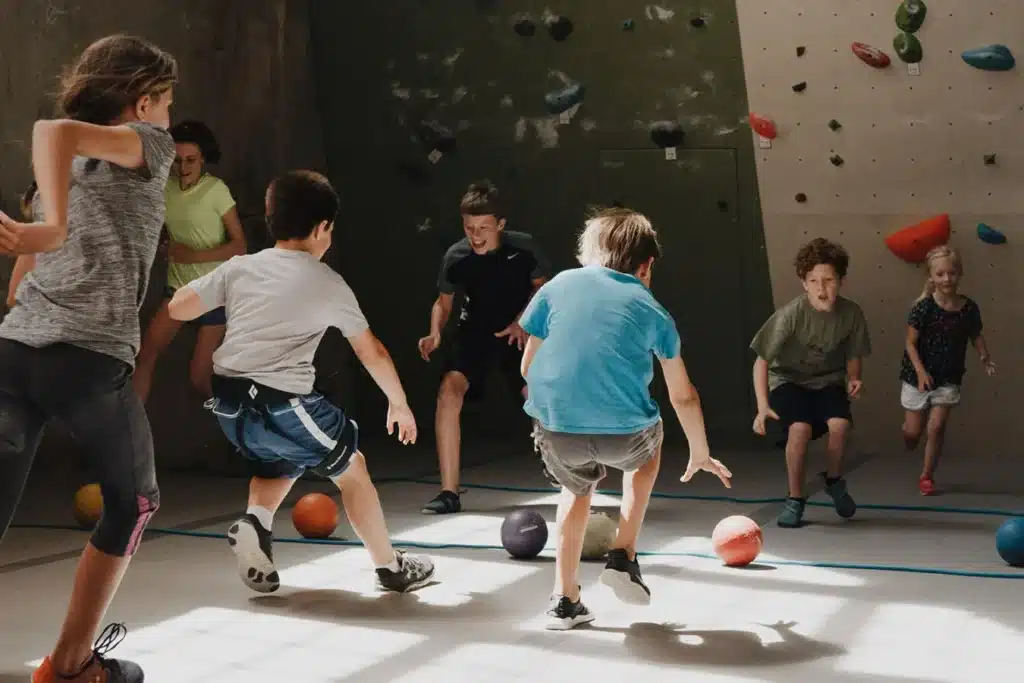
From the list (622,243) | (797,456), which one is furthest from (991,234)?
(622,243)

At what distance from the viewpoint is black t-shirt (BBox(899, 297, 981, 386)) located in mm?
7188

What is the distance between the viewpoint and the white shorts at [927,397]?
714 centimetres

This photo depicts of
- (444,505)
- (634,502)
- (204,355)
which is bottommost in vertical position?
(444,505)

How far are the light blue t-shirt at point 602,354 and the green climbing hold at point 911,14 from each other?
3.86m

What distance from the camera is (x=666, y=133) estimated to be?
8.32 metres

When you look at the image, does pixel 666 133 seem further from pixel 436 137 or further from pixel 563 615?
pixel 563 615

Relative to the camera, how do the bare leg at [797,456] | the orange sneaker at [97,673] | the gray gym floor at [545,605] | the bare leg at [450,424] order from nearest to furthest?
the orange sneaker at [97,673], the gray gym floor at [545,605], the bare leg at [797,456], the bare leg at [450,424]

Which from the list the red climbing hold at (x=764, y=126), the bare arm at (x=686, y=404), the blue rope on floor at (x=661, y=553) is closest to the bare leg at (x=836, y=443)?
the blue rope on floor at (x=661, y=553)

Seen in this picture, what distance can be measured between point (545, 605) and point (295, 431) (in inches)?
38.3

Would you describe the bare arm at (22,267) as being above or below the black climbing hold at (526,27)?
below

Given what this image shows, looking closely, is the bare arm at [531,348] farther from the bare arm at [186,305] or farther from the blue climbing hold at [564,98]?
the blue climbing hold at [564,98]

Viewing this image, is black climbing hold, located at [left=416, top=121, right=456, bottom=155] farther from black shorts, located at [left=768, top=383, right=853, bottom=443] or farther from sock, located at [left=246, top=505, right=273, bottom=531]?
sock, located at [left=246, top=505, right=273, bottom=531]

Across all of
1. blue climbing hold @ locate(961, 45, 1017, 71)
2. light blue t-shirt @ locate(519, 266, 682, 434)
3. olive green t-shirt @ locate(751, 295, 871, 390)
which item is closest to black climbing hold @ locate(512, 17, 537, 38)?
blue climbing hold @ locate(961, 45, 1017, 71)

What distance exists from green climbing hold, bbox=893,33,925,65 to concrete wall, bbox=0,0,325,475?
349cm
